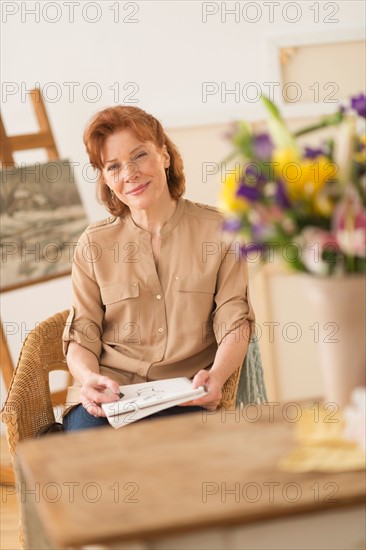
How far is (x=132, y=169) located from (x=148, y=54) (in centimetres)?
117

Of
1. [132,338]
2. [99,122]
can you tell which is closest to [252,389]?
[132,338]

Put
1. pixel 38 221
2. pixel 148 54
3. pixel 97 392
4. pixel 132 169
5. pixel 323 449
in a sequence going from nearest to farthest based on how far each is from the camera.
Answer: pixel 323 449 < pixel 97 392 < pixel 132 169 < pixel 38 221 < pixel 148 54

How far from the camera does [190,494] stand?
1.49 m

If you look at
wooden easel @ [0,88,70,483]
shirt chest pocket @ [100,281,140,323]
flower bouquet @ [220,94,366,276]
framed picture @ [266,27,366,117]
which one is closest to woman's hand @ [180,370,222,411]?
shirt chest pocket @ [100,281,140,323]

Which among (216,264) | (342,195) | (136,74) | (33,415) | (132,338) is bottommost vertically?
(33,415)

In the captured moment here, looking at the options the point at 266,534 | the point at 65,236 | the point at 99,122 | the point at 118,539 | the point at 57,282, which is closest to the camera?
the point at 118,539

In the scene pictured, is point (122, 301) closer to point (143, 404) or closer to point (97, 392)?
point (97, 392)

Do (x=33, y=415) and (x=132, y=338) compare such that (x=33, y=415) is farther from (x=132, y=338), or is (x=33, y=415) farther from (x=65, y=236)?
(x=65, y=236)

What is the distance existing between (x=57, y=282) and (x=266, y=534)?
2501mm

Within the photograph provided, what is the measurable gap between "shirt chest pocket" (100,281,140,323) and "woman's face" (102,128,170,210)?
222 millimetres

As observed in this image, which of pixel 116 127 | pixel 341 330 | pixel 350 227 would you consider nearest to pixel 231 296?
pixel 116 127

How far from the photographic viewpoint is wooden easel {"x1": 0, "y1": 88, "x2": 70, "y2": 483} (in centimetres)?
341

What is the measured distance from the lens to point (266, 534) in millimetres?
1495

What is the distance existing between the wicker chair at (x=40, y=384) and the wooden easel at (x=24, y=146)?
0.66 meters
